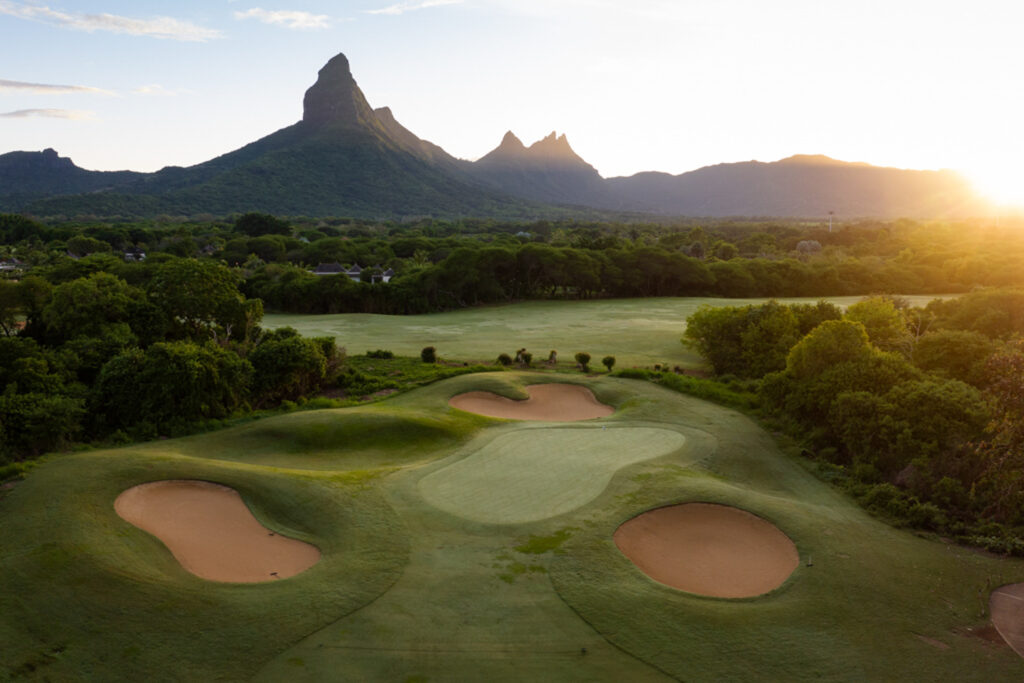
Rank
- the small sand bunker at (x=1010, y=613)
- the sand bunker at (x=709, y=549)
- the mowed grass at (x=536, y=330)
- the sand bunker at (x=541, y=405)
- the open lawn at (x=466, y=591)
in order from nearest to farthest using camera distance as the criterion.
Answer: the open lawn at (x=466, y=591)
the small sand bunker at (x=1010, y=613)
the sand bunker at (x=709, y=549)
the sand bunker at (x=541, y=405)
the mowed grass at (x=536, y=330)

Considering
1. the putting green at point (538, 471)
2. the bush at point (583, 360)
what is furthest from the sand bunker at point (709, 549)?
the bush at point (583, 360)

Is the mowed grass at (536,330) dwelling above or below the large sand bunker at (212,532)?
above

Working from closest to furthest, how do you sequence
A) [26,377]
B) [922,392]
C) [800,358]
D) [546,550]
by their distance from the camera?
[546,550]
[922,392]
[26,377]
[800,358]

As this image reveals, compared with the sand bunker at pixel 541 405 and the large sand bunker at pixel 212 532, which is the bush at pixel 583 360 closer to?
the sand bunker at pixel 541 405

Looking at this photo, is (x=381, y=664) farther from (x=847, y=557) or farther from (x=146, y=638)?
(x=847, y=557)

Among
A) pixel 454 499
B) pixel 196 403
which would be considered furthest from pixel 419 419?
pixel 196 403
